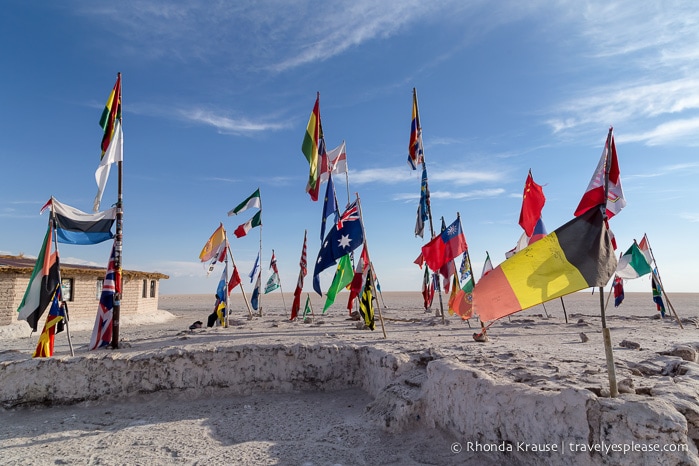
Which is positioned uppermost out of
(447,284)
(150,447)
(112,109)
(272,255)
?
(112,109)

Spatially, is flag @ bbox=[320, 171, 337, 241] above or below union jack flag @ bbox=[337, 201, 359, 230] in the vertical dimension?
above

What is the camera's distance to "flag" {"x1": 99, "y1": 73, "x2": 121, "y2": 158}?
11.5 metres

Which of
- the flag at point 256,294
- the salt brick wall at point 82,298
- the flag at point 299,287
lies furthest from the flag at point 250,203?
the salt brick wall at point 82,298

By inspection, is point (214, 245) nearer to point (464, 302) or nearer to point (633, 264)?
point (464, 302)

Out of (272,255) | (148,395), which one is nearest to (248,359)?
(148,395)

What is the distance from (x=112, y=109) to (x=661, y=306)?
20628mm

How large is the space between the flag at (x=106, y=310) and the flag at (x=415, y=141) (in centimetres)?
1160

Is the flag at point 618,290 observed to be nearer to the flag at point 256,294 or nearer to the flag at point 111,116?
the flag at point 256,294

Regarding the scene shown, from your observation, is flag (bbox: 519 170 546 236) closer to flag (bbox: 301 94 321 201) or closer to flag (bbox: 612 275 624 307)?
flag (bbox: 301 94 321 201)

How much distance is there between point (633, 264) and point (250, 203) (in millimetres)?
15640

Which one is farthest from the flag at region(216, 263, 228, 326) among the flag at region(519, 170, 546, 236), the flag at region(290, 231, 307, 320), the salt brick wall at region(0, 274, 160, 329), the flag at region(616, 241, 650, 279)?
the flag at region(616, 241, 650, 279)

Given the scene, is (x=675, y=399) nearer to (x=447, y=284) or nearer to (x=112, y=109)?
(x=447, y=284)

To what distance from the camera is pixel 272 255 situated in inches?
997

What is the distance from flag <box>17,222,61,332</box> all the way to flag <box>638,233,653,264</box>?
18100 millimetres
